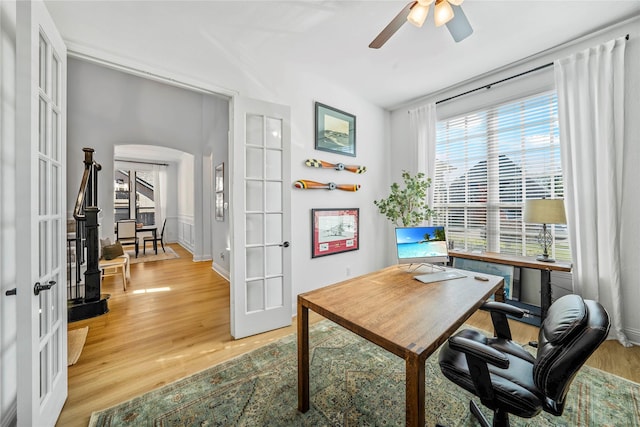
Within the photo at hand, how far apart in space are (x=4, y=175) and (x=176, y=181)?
734 cm

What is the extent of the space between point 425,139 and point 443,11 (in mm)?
2146

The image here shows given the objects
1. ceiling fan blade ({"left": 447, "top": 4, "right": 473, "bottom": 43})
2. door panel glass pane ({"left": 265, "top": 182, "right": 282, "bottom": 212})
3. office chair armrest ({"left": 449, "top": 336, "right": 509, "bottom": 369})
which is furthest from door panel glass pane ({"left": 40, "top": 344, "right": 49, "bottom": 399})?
ceiling fan blade ({"left": 447, "top": 4, "right": 473, "bottom": 43})

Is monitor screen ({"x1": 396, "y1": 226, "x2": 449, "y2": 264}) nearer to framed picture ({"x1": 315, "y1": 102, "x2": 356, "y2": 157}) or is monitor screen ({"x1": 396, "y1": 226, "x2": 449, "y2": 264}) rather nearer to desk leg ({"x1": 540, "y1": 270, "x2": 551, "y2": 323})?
desk leg ({"x1": 540, "y1": 270, "x2": 551, "y2": 323})

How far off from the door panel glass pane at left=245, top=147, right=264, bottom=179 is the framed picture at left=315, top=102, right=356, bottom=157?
0.83 metres

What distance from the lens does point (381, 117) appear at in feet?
13.4

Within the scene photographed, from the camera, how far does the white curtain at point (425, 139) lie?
356cm

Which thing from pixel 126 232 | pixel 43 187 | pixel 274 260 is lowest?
pixel 274 260

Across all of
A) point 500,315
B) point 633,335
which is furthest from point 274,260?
point 633,335

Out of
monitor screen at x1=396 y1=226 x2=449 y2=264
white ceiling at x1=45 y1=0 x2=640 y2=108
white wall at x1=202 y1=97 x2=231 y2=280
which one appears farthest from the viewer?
white wall at x1=202 y1=97 x2=231 y2=280

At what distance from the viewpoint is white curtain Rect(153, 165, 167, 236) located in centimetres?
789

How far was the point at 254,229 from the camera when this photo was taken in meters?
2.60

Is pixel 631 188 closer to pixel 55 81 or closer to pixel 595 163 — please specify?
pixel 595 163

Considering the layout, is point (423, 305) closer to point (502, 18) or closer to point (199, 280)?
point (502, 18)

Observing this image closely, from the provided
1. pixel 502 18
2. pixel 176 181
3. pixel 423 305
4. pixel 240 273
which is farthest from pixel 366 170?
pixel 176 181
